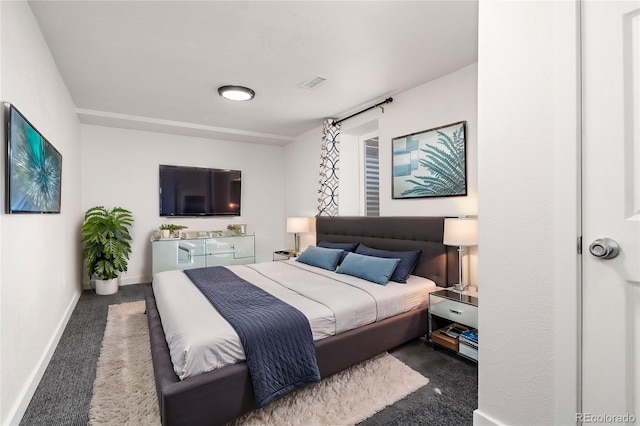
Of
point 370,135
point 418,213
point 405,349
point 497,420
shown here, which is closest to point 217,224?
point 370,135

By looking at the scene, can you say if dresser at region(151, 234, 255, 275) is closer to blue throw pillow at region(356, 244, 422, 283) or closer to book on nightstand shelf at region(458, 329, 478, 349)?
blue throw pillow at region(356, 244, 422, 283)

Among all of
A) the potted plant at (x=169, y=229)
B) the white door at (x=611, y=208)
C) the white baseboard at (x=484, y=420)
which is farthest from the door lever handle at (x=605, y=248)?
the potted plant at (x=169, y=229)

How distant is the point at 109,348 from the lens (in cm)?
255

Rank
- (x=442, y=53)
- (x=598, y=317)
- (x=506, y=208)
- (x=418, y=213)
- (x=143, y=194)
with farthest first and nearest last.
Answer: (x=143, y=194), (x=418, y=213), (x=442, y=53), (x=506, y=208), (x=598, y=317)

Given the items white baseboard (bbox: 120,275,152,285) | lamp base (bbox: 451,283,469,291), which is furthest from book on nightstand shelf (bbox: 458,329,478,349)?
white baseboard (bbox: 120,275,152,285)

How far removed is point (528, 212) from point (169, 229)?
4.91 m

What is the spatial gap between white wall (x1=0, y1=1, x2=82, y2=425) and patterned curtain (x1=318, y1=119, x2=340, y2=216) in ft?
10.1

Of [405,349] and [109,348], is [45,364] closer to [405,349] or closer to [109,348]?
[109,348]

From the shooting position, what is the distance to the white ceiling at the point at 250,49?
2.13 meters

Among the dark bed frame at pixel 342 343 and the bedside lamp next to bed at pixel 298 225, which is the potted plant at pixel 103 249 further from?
the bedside lamp next to bed at pixel 298 225

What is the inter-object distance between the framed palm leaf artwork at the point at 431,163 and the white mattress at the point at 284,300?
3.22ft

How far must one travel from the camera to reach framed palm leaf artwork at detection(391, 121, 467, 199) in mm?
2988

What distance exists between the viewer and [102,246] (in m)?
4.18

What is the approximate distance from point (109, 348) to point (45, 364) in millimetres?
406
